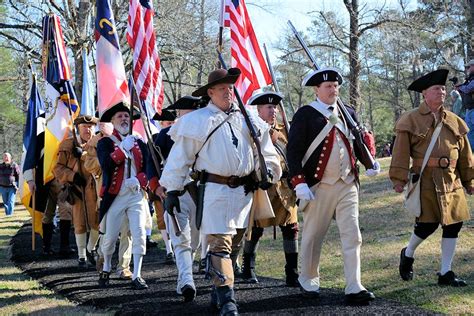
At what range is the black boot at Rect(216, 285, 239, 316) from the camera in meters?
5.87

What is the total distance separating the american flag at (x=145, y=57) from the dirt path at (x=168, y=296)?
7.40 ft

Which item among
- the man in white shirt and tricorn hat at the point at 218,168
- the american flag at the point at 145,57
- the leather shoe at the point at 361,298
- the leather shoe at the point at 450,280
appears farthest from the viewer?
the american flag at the point at 145,57

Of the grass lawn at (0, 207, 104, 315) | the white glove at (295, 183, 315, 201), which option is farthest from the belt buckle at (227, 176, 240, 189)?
the grass lawn at (0, 207, 104, 315)

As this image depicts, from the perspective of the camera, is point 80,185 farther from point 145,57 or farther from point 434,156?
point 434,156

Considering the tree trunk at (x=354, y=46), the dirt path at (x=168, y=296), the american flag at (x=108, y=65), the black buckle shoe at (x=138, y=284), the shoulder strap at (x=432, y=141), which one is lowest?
the dirt path at (x=168, y=296)

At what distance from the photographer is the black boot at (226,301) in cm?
587

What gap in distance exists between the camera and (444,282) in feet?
23.4

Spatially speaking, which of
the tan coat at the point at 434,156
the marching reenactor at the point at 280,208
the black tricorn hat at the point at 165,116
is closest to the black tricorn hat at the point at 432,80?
the tan coat at the point at 434,156

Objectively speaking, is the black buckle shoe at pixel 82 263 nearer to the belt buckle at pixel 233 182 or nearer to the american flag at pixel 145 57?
the american flag at pixel 145 57

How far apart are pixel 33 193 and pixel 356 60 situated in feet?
40.3

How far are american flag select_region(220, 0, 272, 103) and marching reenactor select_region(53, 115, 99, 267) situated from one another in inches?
92.7

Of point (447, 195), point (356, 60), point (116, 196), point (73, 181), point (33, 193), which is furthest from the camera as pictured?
point (356, 60)

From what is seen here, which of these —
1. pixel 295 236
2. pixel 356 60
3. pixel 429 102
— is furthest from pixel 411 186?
pixel 356 60

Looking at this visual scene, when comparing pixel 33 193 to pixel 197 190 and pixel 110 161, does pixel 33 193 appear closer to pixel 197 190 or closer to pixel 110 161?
pixel 110 161
